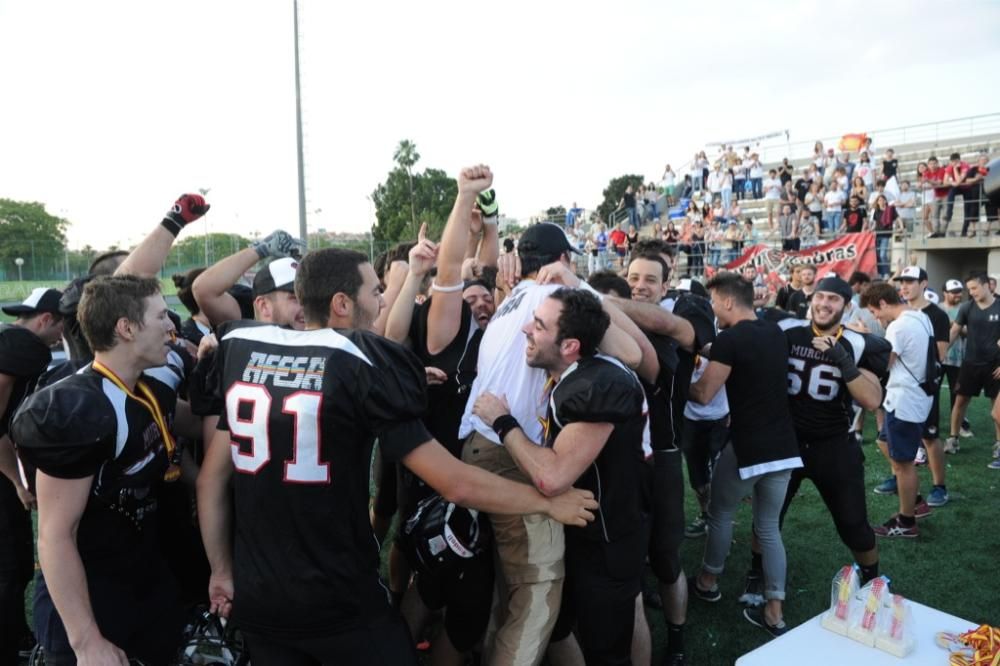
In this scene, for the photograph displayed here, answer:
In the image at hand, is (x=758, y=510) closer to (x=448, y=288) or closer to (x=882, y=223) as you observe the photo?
(x=448, y=288)

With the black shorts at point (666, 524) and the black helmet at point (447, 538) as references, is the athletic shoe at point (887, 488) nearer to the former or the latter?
the black shorts at point (666, 524)

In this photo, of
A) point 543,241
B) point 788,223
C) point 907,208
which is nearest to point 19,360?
point 543,241

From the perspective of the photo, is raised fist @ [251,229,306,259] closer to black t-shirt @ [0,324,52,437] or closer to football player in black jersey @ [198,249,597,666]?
black t-shirt @ [0,324,52,437]

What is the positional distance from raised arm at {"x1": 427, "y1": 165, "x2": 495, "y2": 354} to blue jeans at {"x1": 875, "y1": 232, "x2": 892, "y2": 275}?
47.0 feet

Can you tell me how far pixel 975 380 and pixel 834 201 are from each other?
34.9 ft

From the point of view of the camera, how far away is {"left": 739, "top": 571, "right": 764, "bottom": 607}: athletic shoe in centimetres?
451

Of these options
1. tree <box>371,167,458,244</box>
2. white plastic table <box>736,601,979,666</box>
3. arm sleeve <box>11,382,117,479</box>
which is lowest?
white plastic table <box>736,601,979,666</box>

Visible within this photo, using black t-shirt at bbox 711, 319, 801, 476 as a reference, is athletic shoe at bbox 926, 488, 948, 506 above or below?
below

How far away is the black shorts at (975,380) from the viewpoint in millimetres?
7738

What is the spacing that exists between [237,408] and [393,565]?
226 centimetres

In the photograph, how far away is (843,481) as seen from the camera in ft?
13.8

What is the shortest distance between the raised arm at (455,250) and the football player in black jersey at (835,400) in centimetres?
239

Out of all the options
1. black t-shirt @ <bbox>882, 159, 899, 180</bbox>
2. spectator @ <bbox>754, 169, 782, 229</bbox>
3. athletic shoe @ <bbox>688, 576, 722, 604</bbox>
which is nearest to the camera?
athletic shoe @ <bbox>688, 576, 722, 604</bbox>


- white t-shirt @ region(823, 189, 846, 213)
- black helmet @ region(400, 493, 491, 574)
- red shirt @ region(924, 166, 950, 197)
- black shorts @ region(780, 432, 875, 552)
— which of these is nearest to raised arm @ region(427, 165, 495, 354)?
black helmet @ region(400, 493, 491, 574)
